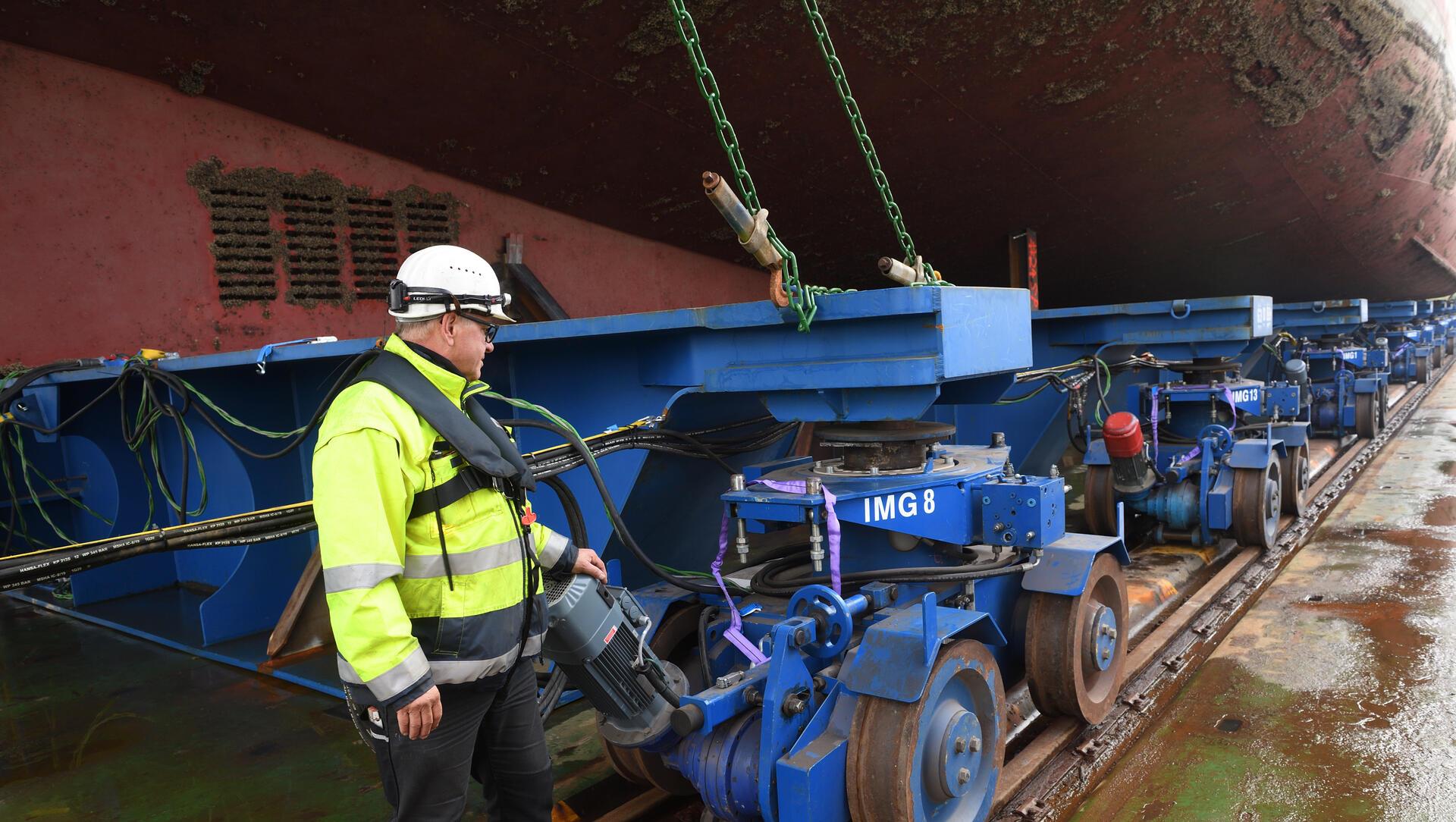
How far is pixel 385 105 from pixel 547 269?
1.74 m

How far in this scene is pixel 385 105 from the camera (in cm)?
567

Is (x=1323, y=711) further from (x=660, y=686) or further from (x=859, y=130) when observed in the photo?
(x=859, y=130)

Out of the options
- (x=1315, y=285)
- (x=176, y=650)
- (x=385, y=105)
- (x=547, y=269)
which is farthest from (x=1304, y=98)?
(x=176, y=650)

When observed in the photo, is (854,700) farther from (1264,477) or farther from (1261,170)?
(1261,170)

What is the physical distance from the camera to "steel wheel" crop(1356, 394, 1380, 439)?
9.79m

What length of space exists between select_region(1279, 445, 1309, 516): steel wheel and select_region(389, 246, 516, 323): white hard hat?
6.11 meters

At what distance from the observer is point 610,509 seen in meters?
2.62

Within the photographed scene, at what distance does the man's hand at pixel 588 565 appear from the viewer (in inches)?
88.1

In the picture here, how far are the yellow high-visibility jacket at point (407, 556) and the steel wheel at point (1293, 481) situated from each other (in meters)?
6.04

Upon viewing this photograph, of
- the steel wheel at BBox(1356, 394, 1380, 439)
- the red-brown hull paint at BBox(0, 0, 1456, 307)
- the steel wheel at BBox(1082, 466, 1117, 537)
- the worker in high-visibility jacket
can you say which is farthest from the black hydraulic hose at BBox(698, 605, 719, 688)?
the steel wheel at BBox(1356, 394, 1380, 439)

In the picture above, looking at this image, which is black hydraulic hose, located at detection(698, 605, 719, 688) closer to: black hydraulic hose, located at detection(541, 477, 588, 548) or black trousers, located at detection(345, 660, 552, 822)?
black hydraulic hose, located at detection(541, 477, 588, 548)

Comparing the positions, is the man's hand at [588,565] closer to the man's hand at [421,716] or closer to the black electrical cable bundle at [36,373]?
the man's hand at [421,716]

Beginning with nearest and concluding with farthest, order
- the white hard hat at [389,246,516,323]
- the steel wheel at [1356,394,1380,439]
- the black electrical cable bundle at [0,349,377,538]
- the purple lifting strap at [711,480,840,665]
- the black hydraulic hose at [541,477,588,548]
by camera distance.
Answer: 1. the white hard hat at [389,246,516,323]
2. the purple lifting strap at [711,480,840,665]
3. the black hydraulic hose at [541,477,588,548]
4. the black electrical cable bundle at [0,349,377,538]
5. the steel wheel at [1356,394,1380,439]

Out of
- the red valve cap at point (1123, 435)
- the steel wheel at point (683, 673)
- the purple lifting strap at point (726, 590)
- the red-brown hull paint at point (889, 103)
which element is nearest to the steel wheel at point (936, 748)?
the purple lifting strap at point (726, 590)
